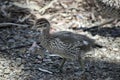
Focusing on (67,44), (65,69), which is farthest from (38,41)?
(67,44)

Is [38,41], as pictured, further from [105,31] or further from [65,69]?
[105,31]

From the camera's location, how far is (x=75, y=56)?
6215 millimetres

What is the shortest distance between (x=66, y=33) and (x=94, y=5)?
2.47 m

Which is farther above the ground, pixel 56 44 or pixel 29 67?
pixel 56 44

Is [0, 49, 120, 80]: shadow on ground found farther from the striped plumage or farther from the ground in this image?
the striped plumage

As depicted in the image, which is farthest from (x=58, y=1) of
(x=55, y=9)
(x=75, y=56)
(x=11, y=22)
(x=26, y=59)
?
(x=75, y=56)

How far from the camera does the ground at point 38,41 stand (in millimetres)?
6469

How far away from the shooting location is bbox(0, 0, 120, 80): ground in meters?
6.47

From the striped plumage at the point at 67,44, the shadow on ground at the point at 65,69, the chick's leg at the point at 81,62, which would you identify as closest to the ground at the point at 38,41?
the shadow on ground at the point at 65,69

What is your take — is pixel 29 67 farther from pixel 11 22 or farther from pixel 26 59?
pixel 11 22

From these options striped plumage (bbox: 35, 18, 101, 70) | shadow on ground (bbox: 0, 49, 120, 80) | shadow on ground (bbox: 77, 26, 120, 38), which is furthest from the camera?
shadow on ground (bbox: 77, 26, 120, 38)

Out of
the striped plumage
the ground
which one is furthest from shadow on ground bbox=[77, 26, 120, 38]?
the striped plumage

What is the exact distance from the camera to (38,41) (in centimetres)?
754

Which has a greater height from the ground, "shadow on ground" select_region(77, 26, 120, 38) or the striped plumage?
the striped plumage
